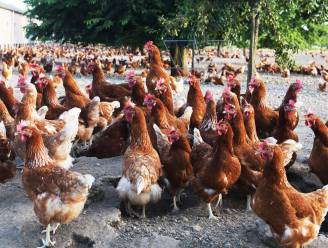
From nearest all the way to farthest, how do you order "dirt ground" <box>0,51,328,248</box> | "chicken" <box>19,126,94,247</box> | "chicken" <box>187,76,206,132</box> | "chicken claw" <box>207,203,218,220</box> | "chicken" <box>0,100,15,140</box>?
1. "chicken" <box>19,126,94,247</box>
2. "dirt ground" <box>0,51,328,248</box>
3. "chicken claw" <box>207,203,218,220</box>
4. "chicken" <box>0,100,15,140</box>
5. "chicken" <box>187,76,206,132</box>

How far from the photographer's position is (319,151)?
5031 millimetres

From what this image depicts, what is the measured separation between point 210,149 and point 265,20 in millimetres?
7785

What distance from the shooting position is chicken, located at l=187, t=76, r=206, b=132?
643 centimetres

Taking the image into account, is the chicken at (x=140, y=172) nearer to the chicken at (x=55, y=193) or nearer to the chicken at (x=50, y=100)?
the chicken at (x=55, y=193)

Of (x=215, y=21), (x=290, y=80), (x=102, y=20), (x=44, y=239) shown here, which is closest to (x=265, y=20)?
(x=215, y=21)

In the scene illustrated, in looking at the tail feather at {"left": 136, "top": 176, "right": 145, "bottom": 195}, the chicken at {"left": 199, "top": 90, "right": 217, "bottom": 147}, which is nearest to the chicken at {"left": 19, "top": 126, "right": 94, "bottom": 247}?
the tail feather at {"left": 136, "top": 176, "right": 145, "bottom": 195}

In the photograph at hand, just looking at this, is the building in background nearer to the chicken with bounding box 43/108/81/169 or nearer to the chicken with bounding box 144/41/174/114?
the chicken with bounding box 144/41/174/114

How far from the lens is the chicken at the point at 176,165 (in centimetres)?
486

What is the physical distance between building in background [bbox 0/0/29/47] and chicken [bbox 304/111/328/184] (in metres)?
43.4

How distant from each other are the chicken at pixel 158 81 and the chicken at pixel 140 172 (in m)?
1.37

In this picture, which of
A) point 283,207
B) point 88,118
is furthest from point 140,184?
point 88,118

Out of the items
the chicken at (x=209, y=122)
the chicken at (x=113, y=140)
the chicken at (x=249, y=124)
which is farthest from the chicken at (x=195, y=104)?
the chicken at (x=249, y=124)

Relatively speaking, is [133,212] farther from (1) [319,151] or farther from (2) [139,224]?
(1) [319,151]

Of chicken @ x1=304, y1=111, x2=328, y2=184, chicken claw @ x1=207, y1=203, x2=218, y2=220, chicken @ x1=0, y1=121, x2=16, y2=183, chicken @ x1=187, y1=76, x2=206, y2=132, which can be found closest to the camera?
chicken claw @ x1=207, y1=203, x2=218, y2=220
